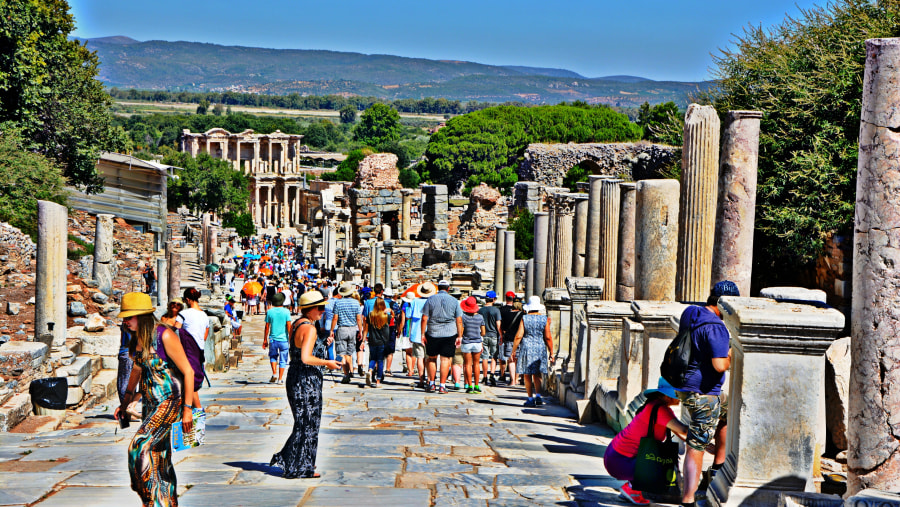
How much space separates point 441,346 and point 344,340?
68.1 inches

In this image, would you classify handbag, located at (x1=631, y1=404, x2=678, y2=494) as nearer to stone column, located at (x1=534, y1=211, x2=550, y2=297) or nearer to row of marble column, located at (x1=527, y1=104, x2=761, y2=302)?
row of marble column, located at (x1=527, y1=104, x2=761, y2=302)

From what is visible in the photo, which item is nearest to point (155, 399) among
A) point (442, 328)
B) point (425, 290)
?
point (442, 328)

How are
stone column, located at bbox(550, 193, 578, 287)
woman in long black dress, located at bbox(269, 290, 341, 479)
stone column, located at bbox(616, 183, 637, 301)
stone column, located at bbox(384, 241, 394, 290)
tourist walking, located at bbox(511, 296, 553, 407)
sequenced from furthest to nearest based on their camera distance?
stone column, located at bbox(384, 241, 394, 290), stone column, located at bbox(550, 193, 578, 287), tourist walking, located at bbox(511, 296, 553, 407), stone column, located at bbox(616, 183, 637, 301), woman in long black dress, located at bbox(269, 290, 341, 479)

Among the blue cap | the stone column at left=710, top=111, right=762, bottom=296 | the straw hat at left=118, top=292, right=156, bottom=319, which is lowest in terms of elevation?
the straw hat at left=118, top=292, right=156, bottom=319

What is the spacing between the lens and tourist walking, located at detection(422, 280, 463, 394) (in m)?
11.1

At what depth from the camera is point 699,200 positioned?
Result: 8648mm

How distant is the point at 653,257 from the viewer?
9.17 metres

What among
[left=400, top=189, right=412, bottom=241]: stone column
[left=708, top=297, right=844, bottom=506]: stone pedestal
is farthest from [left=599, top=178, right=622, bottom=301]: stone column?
[left=400, top=189, right=412, bottom=241]: stone column

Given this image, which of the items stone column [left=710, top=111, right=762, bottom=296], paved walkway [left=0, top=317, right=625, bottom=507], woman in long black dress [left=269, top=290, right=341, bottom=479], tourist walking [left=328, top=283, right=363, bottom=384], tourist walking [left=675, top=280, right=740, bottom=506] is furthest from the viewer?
tourist walking [left=328, top=283, right=363, bottom=384]

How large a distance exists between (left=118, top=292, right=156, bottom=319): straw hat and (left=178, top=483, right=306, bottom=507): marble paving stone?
45.5 inches

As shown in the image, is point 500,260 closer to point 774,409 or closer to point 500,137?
point 774,409

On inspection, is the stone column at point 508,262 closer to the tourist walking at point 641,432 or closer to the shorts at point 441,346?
the shorts at point 441,346

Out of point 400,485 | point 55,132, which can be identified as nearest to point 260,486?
point 400,485

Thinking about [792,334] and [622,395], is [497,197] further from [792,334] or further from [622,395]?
[792,334]
